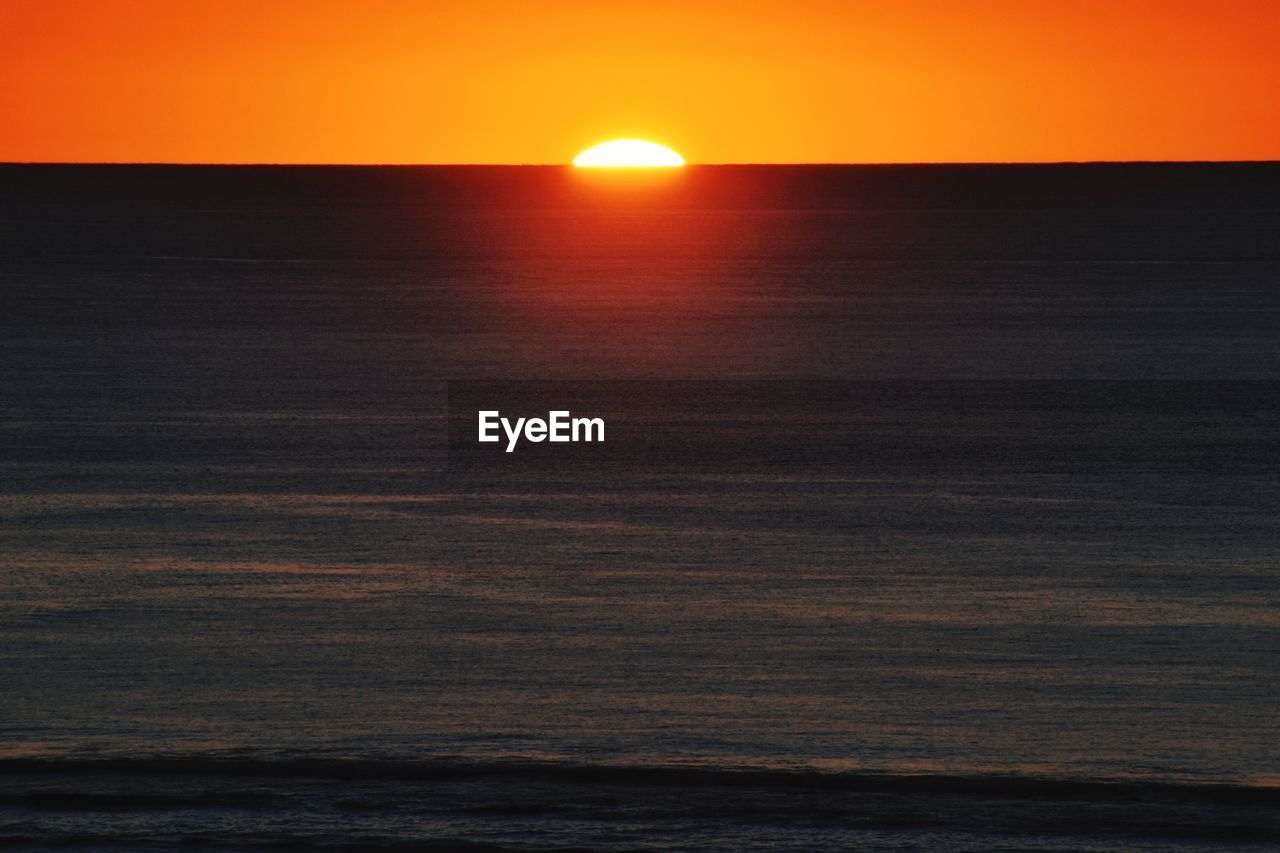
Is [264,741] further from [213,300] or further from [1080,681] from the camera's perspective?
[213,300]

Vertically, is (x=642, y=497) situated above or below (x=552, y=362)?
below

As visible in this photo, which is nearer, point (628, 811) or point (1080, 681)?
point (628, 811)

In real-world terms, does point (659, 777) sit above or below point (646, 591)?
below

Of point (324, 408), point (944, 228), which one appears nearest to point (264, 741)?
point (324, 408)

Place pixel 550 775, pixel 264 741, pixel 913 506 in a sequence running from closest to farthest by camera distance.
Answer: pixel 550 775 → pixel 264 741 → pixel 913 506

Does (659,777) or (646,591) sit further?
(646,591)

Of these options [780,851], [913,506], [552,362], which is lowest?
[780,851]

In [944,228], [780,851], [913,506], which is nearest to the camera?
[780,851]
